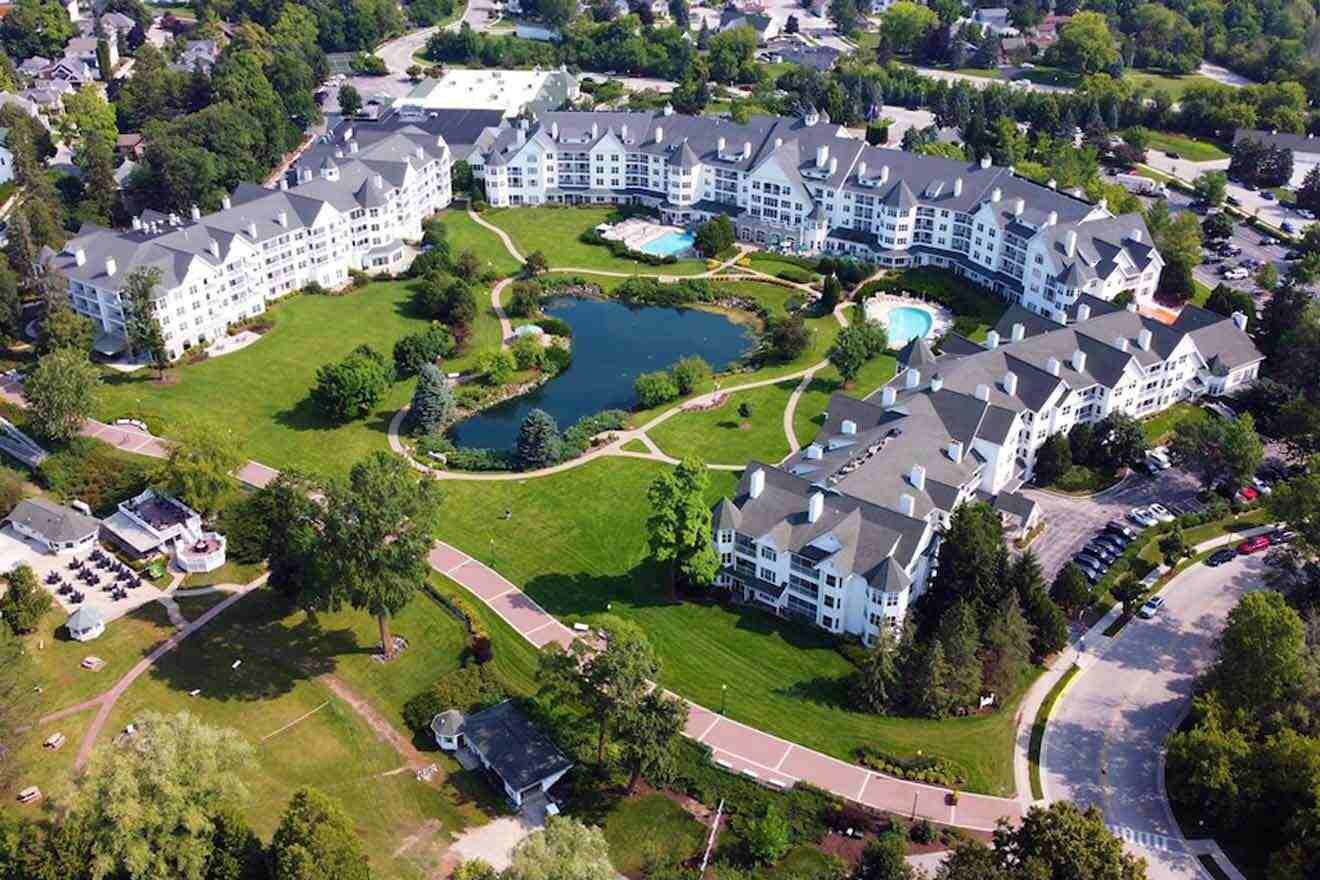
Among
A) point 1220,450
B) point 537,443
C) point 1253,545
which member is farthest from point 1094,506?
point 537,443

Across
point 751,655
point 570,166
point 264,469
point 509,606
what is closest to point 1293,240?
point 570,166

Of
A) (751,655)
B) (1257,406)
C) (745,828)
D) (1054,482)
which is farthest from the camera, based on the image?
(1257,406)

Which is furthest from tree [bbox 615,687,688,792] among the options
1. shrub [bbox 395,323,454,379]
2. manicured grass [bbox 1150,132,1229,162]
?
manicured grass [bbox 1150,132,1229,162]

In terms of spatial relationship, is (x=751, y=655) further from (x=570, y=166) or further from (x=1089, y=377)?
(x=570, y=166)

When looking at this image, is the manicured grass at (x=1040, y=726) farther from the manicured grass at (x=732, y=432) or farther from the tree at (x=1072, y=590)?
the manicured grass at (x=732, y=432)

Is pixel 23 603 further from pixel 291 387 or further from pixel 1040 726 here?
pixel 1040 726
